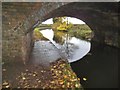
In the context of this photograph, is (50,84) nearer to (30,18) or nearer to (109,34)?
(30,18)

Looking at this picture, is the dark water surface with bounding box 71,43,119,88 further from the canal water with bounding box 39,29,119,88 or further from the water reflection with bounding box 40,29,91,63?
the water reflection with bounding box 40,29,91,63

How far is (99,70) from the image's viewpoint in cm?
1105

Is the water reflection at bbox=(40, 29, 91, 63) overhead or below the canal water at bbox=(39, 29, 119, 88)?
overhead

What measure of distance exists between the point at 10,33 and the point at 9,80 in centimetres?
189

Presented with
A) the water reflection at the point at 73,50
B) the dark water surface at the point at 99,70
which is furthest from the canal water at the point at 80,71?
the water reflection at the point at 73,50

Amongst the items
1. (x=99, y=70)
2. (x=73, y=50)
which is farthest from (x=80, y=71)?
(x=73, y=50)

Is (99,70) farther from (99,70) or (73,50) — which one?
(73,50)

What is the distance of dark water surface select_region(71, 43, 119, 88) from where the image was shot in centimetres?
920

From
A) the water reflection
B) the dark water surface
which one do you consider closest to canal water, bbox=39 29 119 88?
the dark water surface

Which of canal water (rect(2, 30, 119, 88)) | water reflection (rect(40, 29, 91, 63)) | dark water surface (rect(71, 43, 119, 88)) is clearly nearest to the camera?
canal water (rect(2, 30, 119, 88))

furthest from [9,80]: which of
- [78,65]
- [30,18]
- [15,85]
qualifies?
[78,65]

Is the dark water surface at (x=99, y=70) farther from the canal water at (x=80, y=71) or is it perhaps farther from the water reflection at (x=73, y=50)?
the water reflection at (x=73, y=50)

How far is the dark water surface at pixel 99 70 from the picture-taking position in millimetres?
9195

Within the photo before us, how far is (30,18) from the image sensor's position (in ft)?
26.9
